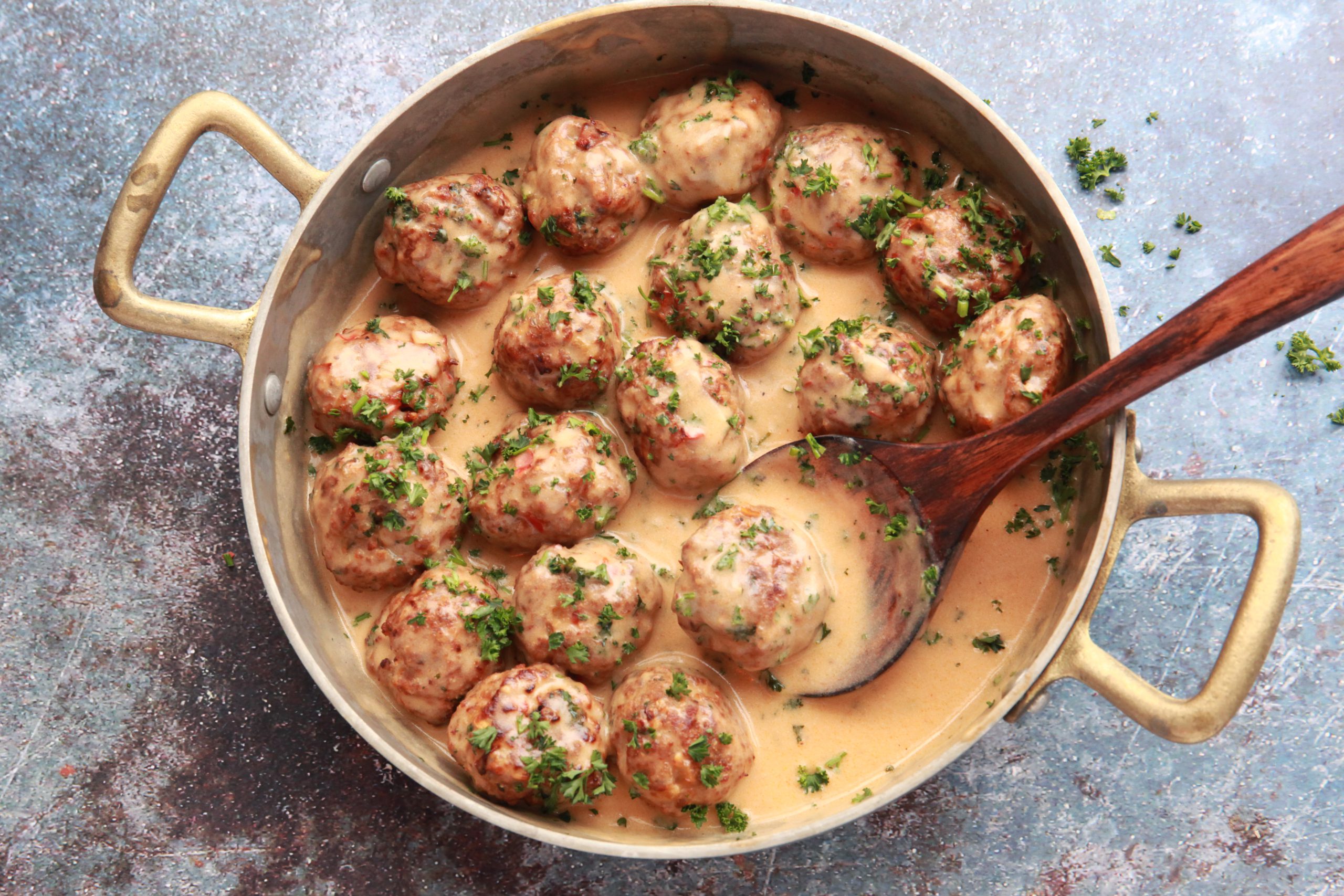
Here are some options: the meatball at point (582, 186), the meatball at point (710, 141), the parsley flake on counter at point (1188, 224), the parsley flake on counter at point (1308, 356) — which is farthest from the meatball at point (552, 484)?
the parsley flake on counter at point (1308, 356)

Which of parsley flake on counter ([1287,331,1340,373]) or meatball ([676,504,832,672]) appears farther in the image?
parsley flake on counter ([1287,331,1340,373])

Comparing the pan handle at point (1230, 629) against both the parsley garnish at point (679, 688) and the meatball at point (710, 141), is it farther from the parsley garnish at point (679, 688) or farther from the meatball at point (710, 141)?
the meatball at point (710, 141)

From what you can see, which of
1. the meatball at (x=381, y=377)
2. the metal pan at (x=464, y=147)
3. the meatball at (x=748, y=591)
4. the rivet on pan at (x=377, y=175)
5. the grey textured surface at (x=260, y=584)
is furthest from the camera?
the grey textured surface at (x=260, y=584)

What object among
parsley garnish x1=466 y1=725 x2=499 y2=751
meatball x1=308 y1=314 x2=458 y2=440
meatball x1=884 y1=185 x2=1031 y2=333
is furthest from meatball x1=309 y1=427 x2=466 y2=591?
meatball x1=884 y1=185 x2=1031 y2=333

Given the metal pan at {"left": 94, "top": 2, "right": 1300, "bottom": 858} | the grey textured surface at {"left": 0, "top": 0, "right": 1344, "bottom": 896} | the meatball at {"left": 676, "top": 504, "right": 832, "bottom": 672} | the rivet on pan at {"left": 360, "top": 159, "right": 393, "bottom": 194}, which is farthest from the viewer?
the grey textured surface at {"left": 0, "top": 0, "right": 1344, "bottom": 896}

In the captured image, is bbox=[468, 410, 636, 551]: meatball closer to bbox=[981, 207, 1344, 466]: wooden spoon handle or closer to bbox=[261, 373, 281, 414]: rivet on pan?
bbox=[261, 373, 281, 414]: rivet on pan

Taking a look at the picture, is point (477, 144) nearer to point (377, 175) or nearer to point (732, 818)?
point (377, 175)

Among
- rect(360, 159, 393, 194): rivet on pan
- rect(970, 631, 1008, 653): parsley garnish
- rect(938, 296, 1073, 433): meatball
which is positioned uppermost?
rect(938, 296, 1073, 433): meatball
